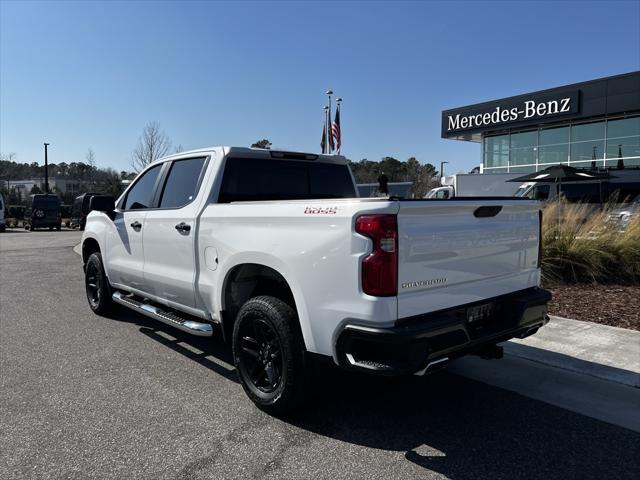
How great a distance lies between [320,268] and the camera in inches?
125

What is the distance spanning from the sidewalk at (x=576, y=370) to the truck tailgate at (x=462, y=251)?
0.99 m

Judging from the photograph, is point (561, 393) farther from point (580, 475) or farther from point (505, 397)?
point (580, 475)

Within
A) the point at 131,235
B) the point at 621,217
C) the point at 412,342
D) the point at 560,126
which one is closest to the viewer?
the point at 412,342

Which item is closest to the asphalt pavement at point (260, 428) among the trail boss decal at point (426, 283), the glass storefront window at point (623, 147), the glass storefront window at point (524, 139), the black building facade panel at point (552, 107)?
the trail boss decal at point (426, 283)

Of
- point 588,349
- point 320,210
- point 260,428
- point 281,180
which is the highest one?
point 281,180

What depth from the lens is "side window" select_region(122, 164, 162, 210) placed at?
5.47m

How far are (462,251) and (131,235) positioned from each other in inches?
148

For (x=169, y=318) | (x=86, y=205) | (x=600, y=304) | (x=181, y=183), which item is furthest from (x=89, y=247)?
(x=600, y=304)

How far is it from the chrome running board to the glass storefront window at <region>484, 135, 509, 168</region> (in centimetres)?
2558

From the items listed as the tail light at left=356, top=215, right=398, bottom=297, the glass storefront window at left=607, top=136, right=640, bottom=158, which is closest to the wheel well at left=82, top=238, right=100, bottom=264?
the tail light at left=356, top=215, right=398, bottom=297

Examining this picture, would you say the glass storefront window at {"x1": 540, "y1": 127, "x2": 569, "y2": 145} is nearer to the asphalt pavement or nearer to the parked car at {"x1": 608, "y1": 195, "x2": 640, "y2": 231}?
the parked car at {"x1": 608, "y1": 195, "x2": 640, "y2": 231}

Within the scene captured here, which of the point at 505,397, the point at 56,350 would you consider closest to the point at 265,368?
the point at 505,397

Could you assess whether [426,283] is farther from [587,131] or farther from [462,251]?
[587,131]

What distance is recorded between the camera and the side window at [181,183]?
15.6 ft
